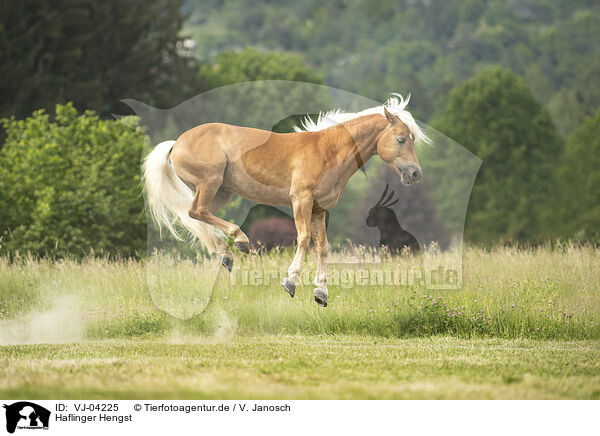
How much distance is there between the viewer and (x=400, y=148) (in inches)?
363

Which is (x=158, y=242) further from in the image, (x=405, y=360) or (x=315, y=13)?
(x=315, y=13)

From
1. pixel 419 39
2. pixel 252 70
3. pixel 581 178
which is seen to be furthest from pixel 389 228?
pixel 419 39

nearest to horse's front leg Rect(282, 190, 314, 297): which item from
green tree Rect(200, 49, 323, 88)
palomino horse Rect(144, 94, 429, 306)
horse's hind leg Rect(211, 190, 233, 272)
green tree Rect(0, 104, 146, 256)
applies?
palomino horse Rect(144, 94, 429, 306)

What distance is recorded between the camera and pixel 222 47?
89562 mm

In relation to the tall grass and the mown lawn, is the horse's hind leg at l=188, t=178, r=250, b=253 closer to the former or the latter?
the mown lawn

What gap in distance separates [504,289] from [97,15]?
21256 millimetres

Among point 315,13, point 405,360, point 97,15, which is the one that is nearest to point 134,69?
point 97,15

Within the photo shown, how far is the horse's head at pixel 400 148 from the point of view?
9180 millimetres

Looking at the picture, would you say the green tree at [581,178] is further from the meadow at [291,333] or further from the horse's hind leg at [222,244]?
the horse's hind leg at [222,244]

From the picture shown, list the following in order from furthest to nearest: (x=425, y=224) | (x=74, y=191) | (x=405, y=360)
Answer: (x=425, y=224) → (x=74, y=191) → (x=405, y=360)

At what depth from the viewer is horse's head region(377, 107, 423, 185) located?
30.1 ft
